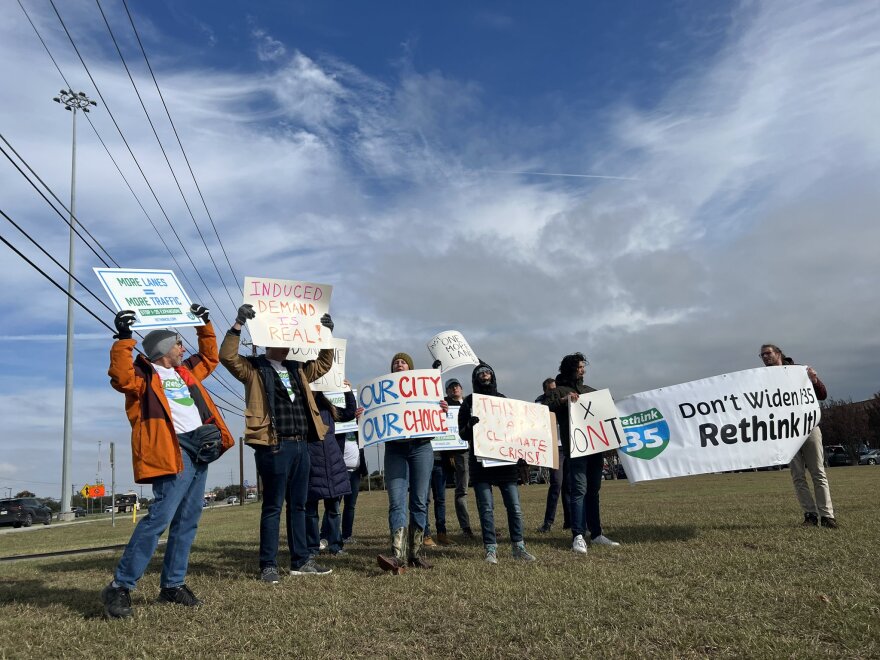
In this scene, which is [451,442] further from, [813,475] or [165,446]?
[165,446]

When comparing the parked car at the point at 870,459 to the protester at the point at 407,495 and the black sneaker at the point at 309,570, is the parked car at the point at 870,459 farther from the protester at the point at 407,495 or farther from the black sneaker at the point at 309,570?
the black sneaker at the point at 309,570

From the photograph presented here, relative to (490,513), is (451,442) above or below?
above

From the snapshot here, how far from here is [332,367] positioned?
909 centimetres

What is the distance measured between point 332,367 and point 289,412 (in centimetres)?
302

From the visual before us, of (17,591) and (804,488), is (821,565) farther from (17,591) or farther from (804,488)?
(17,591)

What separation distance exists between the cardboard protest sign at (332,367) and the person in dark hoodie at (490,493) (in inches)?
64.3

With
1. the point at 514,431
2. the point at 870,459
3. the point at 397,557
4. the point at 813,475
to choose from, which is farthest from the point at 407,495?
the point at 870,459

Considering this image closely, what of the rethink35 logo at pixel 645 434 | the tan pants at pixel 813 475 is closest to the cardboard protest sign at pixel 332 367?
the rethink35 logo at pixel 645 434

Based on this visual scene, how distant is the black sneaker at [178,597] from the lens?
4.91 metres

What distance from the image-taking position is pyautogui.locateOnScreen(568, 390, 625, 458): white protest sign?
25.3 feet

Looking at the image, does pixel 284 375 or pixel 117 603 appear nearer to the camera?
pixel 117 603

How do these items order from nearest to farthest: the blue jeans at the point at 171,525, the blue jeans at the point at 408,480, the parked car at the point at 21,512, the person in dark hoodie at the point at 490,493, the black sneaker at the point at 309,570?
1. the blue jeans at the point at 171,525
2. the black sneaker at the point at 309,570
3. the blue jeans at the point at 408,480
4. the person in dark hoodie at the point at 490,493
5. the parked car at the point at 21,512

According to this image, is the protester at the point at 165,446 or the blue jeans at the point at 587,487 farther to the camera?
the blue jeans at the point at 587,487

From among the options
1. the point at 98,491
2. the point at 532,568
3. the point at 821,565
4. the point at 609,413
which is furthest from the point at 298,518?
the point at 98,491
